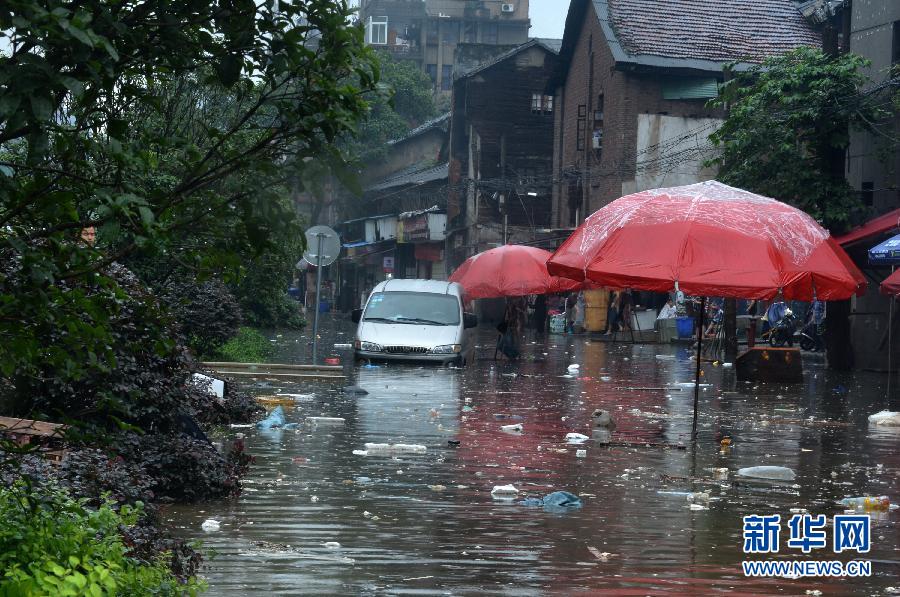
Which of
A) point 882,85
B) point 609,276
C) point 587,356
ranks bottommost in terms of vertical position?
point 587,356

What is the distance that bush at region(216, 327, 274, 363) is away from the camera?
2345cm

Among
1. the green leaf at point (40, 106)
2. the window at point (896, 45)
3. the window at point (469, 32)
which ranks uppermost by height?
the window at point (469, 32)

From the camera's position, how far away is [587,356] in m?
31.5

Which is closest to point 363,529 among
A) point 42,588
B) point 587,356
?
point 42,588

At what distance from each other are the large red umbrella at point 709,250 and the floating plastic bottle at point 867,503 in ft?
8.62

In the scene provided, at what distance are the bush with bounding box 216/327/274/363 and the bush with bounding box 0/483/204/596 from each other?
1806 centimetres

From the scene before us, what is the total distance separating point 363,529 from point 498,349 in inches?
815

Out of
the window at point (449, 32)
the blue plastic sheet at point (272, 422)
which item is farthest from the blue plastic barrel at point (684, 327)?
the window at point (449, 32)

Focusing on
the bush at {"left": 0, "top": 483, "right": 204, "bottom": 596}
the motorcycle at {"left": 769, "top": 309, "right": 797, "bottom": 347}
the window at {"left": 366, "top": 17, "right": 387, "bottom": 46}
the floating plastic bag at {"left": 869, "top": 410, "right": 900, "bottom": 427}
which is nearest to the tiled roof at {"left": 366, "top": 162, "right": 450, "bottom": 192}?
the window at {"left": 366, "top": 17, "right": 387, "bottom": 46}

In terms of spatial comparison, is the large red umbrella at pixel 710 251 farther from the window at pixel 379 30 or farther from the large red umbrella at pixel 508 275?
the window at pixel 379 30

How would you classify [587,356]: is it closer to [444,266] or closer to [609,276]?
[609,276]

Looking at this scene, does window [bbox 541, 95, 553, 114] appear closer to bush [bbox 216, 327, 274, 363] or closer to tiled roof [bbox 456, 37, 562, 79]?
tiled roof [bbox 456, 37, 562, 79]

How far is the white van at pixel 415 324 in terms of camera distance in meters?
23.2

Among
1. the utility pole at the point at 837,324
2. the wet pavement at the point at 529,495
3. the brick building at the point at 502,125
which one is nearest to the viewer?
the wet pavement at the point at 529,495
